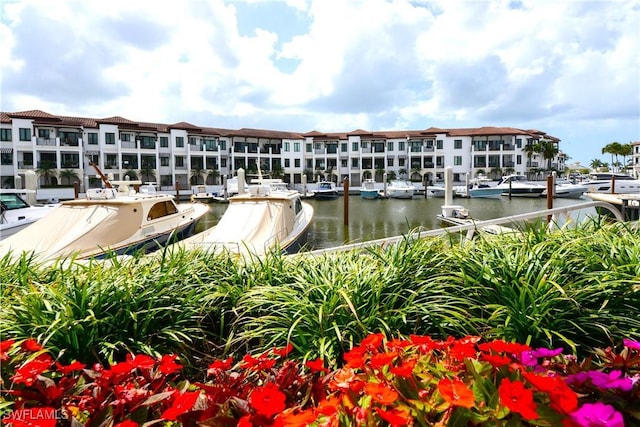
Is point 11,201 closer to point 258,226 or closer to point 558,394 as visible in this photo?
point 258,226

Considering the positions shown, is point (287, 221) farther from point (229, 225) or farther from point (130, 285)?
point (130, 285)

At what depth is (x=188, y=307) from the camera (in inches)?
131

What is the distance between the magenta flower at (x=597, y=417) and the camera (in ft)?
4.99

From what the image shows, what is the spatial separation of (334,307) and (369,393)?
1327 millimetres

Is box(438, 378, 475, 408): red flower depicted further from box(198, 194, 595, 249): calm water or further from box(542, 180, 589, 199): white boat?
box(542, 180, 589, 199): white boat

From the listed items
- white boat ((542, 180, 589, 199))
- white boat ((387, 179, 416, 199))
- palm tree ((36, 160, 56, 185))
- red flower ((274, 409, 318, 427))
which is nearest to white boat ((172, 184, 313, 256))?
red flower ((274, 409, 318, 427))

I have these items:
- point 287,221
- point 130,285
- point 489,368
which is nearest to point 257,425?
point 489,368

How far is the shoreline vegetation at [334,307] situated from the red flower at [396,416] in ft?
2.50

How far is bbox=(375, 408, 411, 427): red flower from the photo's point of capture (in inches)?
62.5

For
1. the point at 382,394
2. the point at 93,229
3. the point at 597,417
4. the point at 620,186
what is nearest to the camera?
the point at 597,417

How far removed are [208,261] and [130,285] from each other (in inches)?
50.5

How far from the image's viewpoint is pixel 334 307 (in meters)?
3.04

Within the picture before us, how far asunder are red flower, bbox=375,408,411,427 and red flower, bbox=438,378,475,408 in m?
0.17

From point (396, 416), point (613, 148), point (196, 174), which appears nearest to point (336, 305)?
point (396, 416)
